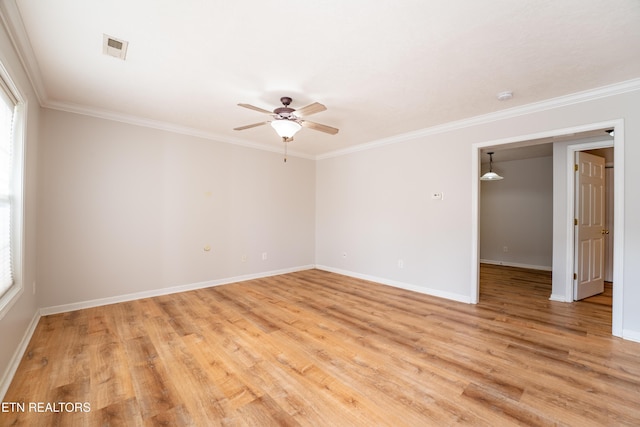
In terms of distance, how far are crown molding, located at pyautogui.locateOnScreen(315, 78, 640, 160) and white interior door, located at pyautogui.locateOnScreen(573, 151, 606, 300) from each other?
4.42 ft

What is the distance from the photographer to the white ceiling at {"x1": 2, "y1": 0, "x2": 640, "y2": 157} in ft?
5.86

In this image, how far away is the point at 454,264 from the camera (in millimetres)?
3982

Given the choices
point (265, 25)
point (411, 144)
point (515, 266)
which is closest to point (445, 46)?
point (265, 25)

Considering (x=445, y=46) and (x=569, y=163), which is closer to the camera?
(x=445, y=46)

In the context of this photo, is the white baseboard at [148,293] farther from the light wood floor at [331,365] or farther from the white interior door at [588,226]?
the white interior door at [588,226]

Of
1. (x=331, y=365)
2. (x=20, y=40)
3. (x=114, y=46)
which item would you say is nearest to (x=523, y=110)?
(x=331, y=365)

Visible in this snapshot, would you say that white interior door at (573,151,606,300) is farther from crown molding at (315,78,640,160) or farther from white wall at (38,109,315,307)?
white wall at (38,109,315,307)

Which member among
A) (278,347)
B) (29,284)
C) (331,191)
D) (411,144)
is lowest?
(278,347)

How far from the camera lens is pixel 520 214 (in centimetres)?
640

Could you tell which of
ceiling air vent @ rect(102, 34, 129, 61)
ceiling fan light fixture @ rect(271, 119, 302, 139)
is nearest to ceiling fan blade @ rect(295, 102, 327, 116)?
ceiling fan light fixture @ rect(271, 119, 302, 139)

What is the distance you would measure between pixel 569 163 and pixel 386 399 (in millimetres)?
4242

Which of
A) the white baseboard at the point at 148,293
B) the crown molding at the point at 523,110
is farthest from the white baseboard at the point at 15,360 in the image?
the crown molding at the point at 523,110

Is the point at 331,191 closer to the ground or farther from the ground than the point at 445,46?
closer to the ground

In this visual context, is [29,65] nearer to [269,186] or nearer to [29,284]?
[29,284]
